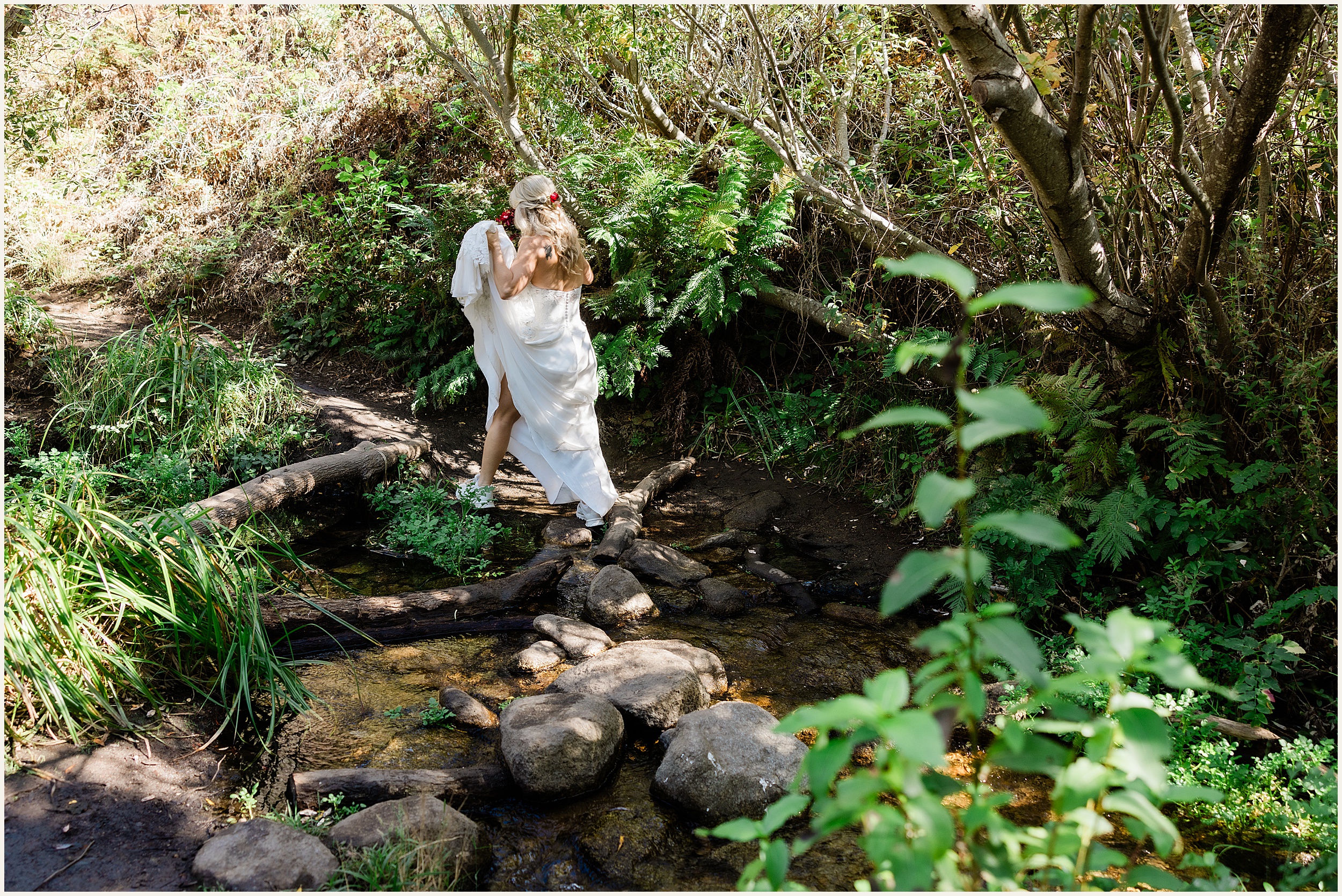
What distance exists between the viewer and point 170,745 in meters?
2.94

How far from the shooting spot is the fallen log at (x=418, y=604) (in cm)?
376

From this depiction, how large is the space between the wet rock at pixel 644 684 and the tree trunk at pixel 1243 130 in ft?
9.59

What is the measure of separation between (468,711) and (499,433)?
9.51ft

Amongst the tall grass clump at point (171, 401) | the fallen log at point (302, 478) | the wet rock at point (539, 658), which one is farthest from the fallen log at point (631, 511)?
the tall grass clump at point (171, 401)

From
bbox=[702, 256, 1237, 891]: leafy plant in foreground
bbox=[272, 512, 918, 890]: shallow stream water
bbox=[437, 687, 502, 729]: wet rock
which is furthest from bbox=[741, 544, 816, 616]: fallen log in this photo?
bbox=[702, 256, 1237, 891]: leafy plant in foreground

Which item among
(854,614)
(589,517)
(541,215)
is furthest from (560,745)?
(541,215)

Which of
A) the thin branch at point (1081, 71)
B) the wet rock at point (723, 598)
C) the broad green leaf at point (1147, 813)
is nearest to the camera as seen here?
the broad green leaf at point (1147, 813)

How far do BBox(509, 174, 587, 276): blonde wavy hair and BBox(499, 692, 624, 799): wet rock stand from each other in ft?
10.7

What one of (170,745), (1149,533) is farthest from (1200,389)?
(170,745)

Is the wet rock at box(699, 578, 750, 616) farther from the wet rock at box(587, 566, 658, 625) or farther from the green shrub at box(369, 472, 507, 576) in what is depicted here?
the green shrub at box(369, 472, 507, 576)

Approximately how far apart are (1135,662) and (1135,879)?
1.37ft

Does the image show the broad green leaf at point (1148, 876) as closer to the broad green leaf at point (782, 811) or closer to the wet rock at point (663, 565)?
the broad green leaf at point (782, 811)

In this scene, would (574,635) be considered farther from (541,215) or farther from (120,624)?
(541,215)

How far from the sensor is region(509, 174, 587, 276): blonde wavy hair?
17.7 feet
